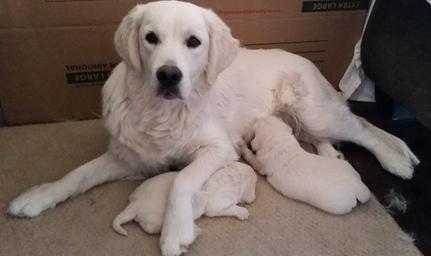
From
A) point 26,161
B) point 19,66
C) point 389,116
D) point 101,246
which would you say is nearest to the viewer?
point 101,246

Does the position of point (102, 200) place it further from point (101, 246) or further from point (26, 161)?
point (26, 161)

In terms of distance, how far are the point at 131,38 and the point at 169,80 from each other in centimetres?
21

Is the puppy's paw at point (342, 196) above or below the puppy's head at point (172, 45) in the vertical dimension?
below

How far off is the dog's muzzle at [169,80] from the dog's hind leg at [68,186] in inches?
17.5

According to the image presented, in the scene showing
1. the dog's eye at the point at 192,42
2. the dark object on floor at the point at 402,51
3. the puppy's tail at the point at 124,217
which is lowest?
the puppy's tail at the point at 124,217

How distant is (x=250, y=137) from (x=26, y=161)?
93cm

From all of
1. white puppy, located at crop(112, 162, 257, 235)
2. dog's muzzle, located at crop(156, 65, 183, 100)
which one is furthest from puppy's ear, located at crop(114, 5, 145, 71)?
white puppy, located at crop(112, 162, 257, 235)

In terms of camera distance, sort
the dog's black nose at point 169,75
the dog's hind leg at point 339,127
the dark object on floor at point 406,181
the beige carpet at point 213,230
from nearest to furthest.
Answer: the dog's black nose at point 169,75 → the beige carpet at point 213,230 → the dark object on floor at point 406,181 → the dog's hind leg at point 339,127

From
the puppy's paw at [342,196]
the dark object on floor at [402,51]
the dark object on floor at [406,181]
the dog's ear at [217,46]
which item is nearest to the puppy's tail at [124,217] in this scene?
the dog's ear at [217,46]

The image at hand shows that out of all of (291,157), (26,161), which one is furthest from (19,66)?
(291,157)

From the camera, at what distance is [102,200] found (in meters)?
1.68

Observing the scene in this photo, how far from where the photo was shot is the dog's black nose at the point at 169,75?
4.47ft

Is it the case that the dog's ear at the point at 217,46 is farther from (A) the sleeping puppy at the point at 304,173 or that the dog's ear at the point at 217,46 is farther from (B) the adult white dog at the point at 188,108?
(A) the sleeping puppy at the point at 304,173

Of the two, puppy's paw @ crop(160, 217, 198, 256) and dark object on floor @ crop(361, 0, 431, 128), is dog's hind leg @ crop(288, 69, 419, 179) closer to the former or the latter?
dark object on floor @ crop(361, 0, 431, 128)
